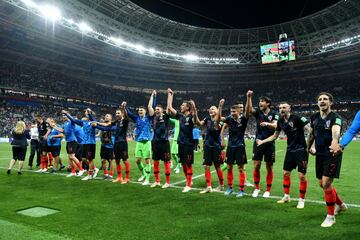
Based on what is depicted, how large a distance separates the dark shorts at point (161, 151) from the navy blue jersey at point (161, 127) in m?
0.15

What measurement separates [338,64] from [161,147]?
52.4 meters

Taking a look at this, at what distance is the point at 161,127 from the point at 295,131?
3.83 m

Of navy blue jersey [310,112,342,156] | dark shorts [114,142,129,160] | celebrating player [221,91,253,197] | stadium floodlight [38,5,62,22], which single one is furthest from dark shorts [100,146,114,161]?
stadium floodlight [38,5,62,22]

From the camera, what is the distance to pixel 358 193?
7.56m

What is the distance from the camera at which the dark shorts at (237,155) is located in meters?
7.34

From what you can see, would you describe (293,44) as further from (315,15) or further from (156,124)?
(156,124)

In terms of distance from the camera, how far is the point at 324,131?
525cm

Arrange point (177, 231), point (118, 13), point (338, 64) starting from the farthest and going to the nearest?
point (338, 64)
point (118, 13)
point (177, 231)

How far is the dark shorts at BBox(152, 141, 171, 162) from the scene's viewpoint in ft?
27.9

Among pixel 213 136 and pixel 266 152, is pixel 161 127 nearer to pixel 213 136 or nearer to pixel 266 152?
pixel 213 136

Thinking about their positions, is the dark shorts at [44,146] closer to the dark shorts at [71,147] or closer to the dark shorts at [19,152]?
the dark shorts at [19,152]

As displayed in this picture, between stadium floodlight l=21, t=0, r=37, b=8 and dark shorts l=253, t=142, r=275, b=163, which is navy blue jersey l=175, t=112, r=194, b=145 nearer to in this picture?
dark shorts l=253, t=142, r=275, b=163

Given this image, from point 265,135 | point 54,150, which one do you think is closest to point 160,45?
point 54,150

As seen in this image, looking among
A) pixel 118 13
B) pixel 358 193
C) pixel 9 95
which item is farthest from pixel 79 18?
pixel 358 193
